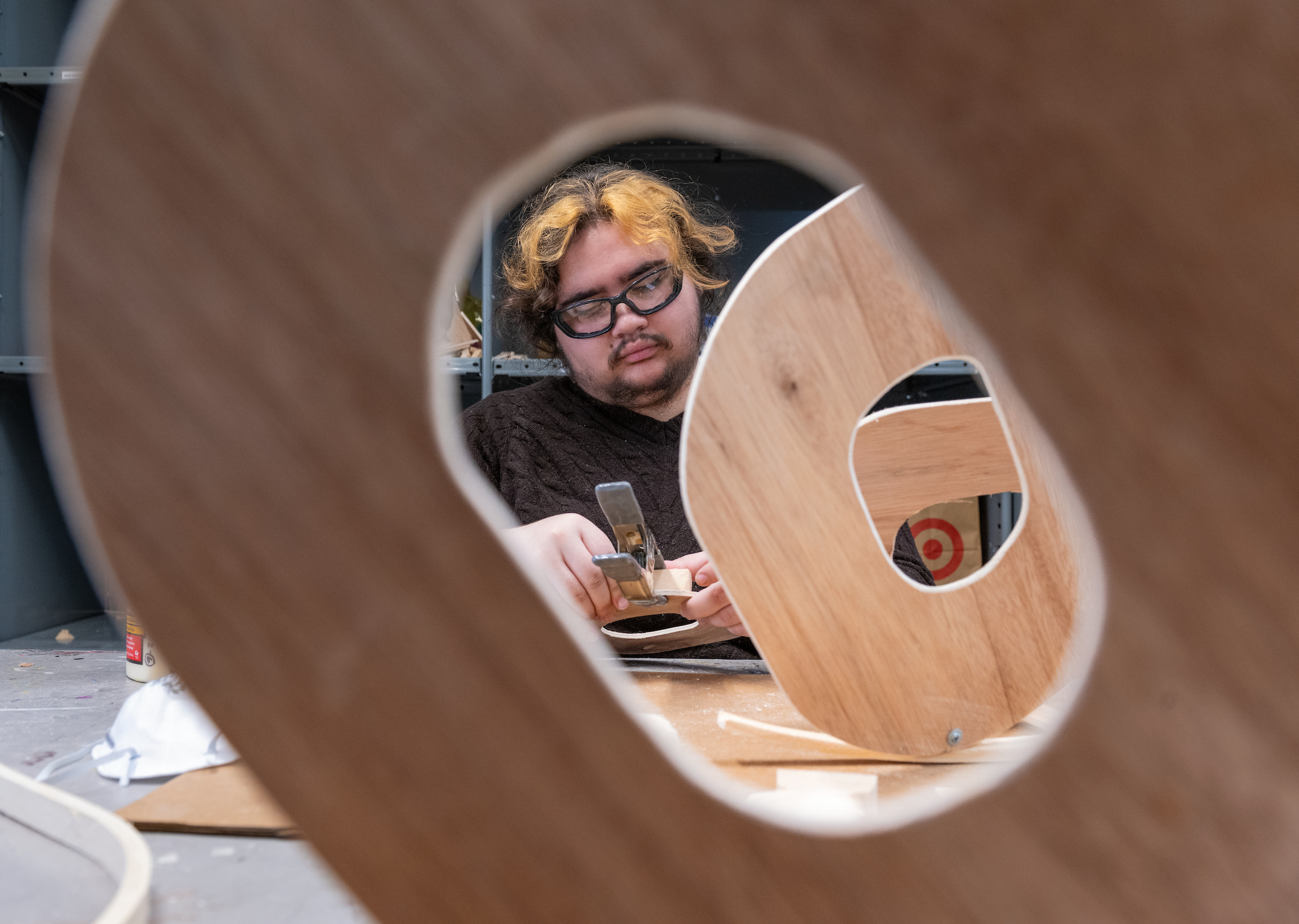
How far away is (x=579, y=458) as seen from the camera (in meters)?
1.72

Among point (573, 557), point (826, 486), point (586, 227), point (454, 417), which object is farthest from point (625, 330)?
point (454, 417)

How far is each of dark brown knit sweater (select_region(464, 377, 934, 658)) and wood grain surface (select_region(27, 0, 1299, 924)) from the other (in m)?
1.28

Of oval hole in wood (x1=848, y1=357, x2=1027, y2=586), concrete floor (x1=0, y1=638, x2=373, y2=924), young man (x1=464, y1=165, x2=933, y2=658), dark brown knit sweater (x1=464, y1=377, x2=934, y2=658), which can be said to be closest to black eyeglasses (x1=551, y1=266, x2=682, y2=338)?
young man (x1=464, y1=165, x2=933, y2=658)

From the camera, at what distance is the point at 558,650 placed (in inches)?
8.6

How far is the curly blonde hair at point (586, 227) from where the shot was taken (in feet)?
5.42

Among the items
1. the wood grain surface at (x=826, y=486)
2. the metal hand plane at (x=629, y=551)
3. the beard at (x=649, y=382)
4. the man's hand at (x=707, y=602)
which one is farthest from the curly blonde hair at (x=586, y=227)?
the wood grain surface at (x=826, y=486)

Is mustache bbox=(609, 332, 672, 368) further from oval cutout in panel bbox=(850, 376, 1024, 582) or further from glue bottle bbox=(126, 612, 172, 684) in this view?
glue bottle bbox=(126, 612, 172, 684)

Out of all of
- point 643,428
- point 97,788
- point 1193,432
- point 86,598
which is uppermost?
point 1193,432

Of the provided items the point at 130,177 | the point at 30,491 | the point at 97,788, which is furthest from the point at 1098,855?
the point at 30,491

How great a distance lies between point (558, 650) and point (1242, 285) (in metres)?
0.20

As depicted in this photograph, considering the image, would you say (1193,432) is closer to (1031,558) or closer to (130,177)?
(130,177)

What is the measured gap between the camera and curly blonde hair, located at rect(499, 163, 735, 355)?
1652 mm

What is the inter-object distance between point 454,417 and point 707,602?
0.83m

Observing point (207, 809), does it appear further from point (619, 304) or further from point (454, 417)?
point (619, 304)
